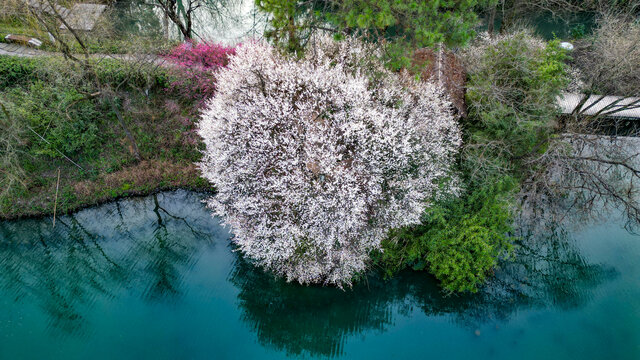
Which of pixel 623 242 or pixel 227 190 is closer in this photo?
pixel 227 190

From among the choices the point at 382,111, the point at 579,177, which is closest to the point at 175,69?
the point at 382,111

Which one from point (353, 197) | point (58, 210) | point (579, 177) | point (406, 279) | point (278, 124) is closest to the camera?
point (353, 197)

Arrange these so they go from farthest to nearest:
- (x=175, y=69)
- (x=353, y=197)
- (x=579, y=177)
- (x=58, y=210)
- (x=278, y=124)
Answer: (x=175, y=69) → (x=58, y=210) → (x=579, y=177) → (x=278, y=124) → (x=353, y=197)

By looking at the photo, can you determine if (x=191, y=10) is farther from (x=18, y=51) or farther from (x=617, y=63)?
(x=617, y=63)

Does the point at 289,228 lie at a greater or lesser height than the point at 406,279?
greater

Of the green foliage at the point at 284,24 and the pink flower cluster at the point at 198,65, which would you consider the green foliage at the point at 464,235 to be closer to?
the green foliage at the point at 284,24

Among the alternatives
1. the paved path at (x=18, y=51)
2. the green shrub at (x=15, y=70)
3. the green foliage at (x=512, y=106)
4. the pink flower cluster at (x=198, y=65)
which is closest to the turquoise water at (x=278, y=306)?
the green foliage at (x=512, y=106)

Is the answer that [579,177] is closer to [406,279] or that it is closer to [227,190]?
[406,279]
